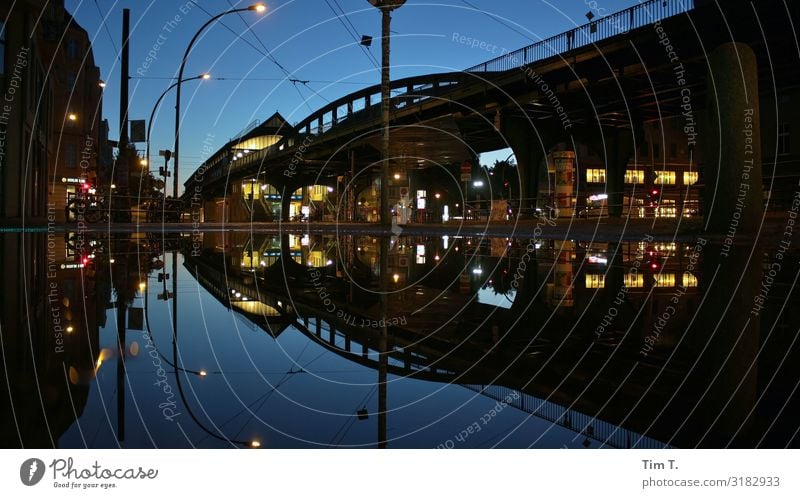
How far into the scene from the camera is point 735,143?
17.1 meters

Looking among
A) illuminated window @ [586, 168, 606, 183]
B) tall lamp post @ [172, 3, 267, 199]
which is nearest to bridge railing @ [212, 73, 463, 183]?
tall lamp post @ [172, 3, 267, 199]

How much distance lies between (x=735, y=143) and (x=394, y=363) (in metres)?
15.9

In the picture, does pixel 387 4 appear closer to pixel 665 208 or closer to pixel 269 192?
pixel 665 208

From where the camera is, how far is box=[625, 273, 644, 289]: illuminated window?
331 inches

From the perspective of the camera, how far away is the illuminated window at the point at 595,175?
89062 millimetres

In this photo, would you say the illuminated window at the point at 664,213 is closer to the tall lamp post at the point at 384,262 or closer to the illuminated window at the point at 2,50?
the tall lamp post at the point at 384,262

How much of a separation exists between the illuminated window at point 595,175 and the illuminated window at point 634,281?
270 ft

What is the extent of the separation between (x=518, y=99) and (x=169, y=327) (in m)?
30.8

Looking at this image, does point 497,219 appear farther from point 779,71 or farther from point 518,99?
point 779,71

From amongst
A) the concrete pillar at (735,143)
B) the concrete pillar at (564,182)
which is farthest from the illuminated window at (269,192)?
the concrete pillar at (735,143)

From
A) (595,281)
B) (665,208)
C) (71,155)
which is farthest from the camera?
(71,155)

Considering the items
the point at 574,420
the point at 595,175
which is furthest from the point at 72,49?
the point at 574,420

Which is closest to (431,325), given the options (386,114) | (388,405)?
(388,405)

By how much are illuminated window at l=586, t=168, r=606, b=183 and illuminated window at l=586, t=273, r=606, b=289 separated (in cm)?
8263
